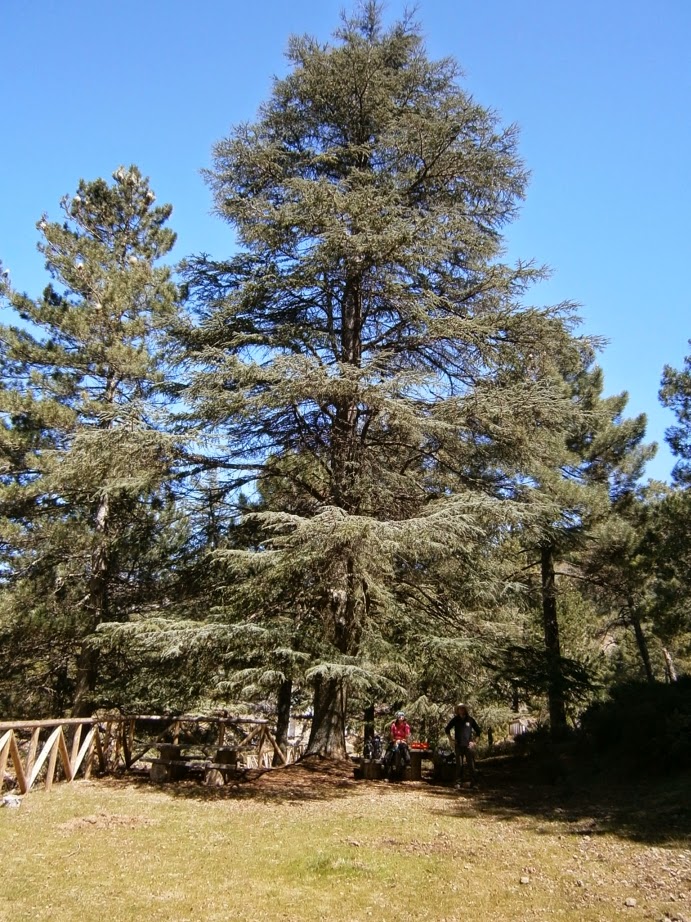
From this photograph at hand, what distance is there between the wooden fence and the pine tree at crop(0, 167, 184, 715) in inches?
36.7

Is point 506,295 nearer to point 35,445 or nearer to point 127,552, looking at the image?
point 127,552

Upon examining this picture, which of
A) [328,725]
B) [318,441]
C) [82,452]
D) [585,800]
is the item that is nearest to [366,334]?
[318,441]

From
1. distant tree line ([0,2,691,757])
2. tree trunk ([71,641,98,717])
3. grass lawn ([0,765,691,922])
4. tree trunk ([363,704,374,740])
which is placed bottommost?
grass lawn ([0,765,691,922])

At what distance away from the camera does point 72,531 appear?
508 inches

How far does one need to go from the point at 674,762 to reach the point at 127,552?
10.7 meters

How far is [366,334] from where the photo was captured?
14367mm

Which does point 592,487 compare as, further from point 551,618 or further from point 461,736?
point 461,736

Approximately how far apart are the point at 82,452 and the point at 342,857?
7.68m

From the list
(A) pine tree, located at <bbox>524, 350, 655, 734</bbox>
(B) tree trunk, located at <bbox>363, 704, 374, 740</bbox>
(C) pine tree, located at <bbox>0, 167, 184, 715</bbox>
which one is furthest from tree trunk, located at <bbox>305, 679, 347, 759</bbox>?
(A) pine tree, located at <bbox>524, 350, 655, 734</bbox>

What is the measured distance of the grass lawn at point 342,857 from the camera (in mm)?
4809

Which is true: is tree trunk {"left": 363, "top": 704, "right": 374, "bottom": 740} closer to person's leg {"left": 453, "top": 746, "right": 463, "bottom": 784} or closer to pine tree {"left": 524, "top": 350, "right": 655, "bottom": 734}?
person's leg {"left": 453, "top": 746, "right": 463, "bottom": 784}

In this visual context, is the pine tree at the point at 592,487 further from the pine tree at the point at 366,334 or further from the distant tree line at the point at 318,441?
the pine tree at the point at 366,334

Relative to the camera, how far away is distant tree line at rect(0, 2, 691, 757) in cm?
1001

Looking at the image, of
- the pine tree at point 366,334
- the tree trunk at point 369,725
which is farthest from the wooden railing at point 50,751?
the tree trunk at point 369,725
